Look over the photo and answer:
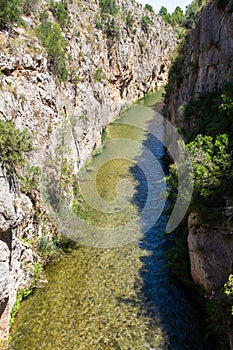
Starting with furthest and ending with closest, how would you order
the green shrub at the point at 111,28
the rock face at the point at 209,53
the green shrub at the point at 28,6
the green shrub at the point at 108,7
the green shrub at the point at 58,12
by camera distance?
the green shrub at the point at 108,7, the green shrub at the point at 111,28, the green shrub at the point at 58,12, the green shrub at the point at 28,6, the rock face at the point at 209,53

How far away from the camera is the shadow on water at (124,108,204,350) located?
36.2 ft

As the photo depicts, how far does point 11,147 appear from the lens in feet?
39.0

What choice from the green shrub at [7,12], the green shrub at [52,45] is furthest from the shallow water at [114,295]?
the green shrub at [7,12]

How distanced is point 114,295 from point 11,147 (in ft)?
26.3

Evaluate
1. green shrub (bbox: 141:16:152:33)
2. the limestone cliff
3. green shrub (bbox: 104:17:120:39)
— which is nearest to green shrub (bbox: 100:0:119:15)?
green shrub (bbox: 104:17:120:39)

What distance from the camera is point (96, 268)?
14.8 m

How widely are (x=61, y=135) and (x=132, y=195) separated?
748cm

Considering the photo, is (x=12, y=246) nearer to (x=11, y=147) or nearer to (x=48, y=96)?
(x=11, y=147)

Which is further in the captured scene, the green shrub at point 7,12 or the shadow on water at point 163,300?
the green shrub at point 7,12

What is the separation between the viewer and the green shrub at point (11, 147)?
11.5m

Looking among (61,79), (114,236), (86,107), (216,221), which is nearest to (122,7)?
(86,107)

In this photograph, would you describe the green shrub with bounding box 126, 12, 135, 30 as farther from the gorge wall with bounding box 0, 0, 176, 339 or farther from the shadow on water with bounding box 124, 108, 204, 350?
the shadow on water with bounding box 124, 108, 204, 350

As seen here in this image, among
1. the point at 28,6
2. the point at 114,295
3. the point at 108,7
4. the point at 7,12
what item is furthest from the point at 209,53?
the point at 108,7

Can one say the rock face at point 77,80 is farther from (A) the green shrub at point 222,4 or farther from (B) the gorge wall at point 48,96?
(A) the green shrub at point 222,4
